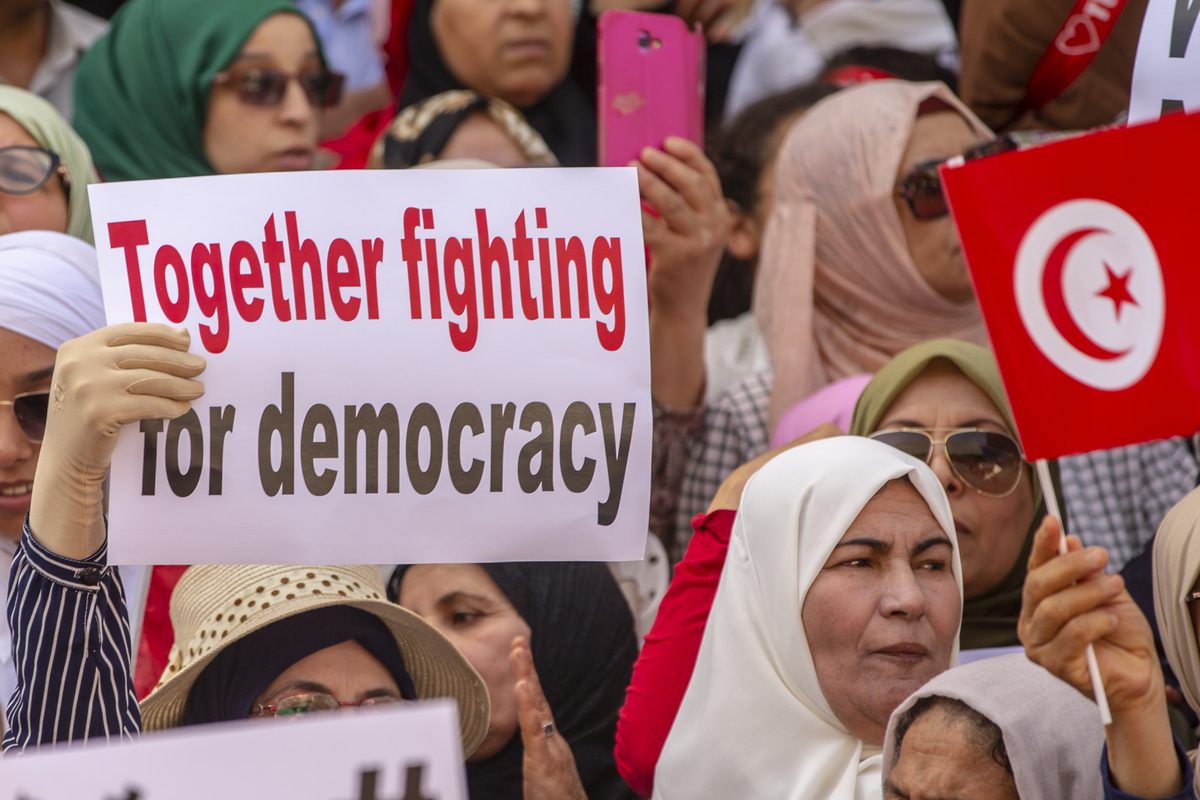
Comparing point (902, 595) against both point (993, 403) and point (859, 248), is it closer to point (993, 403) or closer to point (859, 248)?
point (993, 403)

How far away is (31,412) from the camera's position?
3.63 metres

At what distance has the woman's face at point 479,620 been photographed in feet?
12.9

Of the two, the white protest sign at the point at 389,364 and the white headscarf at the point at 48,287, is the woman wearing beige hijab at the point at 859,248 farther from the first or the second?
the white headscarf at the point at 48,287

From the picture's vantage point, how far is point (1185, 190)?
303cm

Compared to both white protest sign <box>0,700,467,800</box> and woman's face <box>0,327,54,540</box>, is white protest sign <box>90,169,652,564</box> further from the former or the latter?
white protest sign <box>0,700,467,800</box>

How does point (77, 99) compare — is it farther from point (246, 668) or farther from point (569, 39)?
point (246, 668)

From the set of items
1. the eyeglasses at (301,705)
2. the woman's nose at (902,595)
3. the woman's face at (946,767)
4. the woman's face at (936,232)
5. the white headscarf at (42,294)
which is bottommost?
the woman's face at (946,767)

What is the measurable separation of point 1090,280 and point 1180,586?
0.64 meters

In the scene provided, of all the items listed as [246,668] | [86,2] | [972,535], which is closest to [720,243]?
[972,535]

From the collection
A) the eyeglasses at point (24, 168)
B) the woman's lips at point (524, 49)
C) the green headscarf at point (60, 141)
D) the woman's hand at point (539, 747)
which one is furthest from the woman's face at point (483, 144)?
the woman's hand at point (539, 747)

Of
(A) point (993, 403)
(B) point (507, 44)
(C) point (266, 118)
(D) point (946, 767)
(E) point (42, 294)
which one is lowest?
(D) point (946, 767)

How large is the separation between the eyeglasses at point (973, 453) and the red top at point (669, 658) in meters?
0.44

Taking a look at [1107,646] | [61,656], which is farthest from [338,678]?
[1107,646]

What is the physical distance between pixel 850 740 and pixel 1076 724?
0.43m
